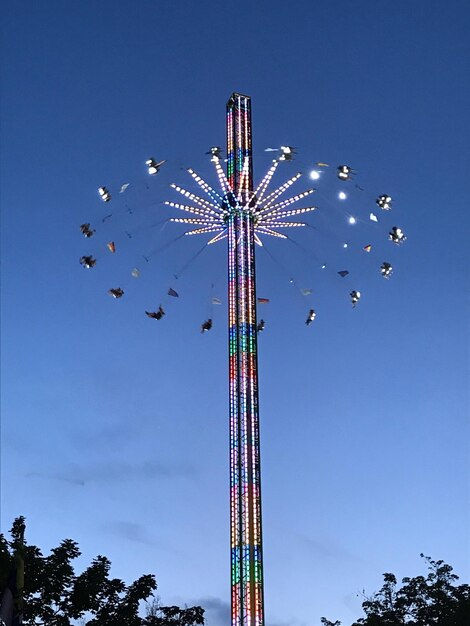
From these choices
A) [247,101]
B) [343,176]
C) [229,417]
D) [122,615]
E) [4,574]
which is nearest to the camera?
[4,574]

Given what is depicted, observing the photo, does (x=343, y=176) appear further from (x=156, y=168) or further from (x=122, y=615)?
(x=122, y=615)

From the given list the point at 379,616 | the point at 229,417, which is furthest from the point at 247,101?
the point at 379,616

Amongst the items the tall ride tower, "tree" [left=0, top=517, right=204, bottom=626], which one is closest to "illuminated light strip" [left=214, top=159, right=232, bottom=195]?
the tall ride tower

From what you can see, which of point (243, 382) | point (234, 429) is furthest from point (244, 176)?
point (234, 429)

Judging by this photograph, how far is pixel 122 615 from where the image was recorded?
27.3 meters

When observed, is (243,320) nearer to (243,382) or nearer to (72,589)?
(243,382)

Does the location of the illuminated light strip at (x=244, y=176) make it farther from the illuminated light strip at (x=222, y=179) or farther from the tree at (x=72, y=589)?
the tree at (x=72, y=589)

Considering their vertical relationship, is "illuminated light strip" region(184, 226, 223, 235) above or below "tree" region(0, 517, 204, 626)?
above

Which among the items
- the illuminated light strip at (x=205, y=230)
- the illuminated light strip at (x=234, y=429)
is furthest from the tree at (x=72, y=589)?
the illuminated light strip at (x=205, y=230)

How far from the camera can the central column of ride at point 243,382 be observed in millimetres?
29922

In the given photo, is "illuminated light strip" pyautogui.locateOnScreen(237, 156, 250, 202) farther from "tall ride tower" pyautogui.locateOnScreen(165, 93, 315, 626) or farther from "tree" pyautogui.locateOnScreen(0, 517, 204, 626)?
"tree" pyautogui.locateOnScreen(0, 517, 204, 626)

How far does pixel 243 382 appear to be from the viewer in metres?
32.6

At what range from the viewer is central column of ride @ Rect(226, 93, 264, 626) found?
2992 cm

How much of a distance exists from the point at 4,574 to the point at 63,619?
8.73m
